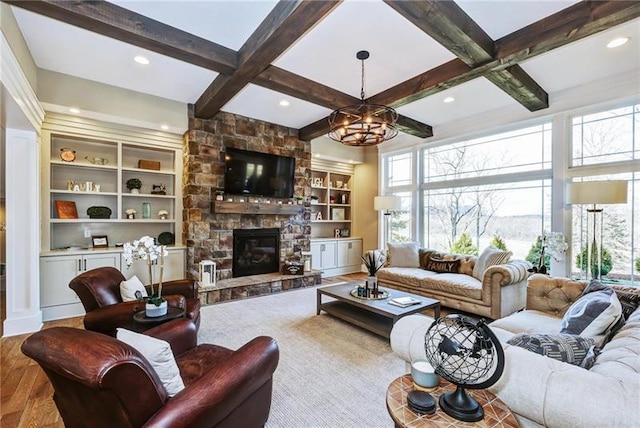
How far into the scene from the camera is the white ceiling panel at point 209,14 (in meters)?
2.50

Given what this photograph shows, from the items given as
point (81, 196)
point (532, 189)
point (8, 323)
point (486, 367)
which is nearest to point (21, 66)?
point (81, 196)

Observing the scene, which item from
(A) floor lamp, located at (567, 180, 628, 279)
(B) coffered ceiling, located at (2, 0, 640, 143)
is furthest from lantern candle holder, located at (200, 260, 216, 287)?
(A) floor lamp, located at (567, 180, 628, 279)

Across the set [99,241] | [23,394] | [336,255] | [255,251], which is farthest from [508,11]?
[99,241]

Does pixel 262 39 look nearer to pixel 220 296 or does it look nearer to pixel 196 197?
pixel 196 197

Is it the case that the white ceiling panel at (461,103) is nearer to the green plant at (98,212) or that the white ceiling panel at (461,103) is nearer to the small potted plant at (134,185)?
the small potted plant at (134,185)

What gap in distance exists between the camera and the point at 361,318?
3.50 m

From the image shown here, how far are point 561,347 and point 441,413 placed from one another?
717 millimetres

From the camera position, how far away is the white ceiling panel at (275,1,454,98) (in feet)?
8.66

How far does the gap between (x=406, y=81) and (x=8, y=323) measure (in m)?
5.67

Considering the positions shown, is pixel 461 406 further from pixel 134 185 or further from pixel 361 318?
pixel 134 185

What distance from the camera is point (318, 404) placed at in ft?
6.97

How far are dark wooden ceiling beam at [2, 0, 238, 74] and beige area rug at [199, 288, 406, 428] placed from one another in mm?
3037

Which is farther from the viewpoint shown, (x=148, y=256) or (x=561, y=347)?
(x=148, y=256)

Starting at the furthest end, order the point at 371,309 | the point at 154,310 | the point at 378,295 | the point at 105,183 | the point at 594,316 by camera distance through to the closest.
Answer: the point at 105,183
the point at 378,295
the point at 371,309
the point at 154,310
the point at 594,316
